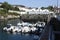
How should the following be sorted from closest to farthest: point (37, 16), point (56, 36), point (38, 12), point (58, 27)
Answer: point (56, 36) < point (58, 27) < point (37, 16) < point (38, 12)

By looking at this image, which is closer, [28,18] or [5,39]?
[5,39]

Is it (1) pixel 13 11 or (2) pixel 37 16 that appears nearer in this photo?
(2) pixel 37 16

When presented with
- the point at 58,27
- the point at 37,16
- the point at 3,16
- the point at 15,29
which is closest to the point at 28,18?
the point at 37,16

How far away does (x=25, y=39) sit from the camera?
29.0 m

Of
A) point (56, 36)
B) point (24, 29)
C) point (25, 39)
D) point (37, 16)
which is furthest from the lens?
point (37, 16)

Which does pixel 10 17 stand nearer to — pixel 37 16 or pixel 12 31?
pixel 37 16

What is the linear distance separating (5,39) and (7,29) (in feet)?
23.2

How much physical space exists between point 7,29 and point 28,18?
75.8 ft

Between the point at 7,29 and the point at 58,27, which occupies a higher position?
the point at 58,27

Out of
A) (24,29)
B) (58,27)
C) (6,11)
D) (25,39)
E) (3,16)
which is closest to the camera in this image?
(58,27)

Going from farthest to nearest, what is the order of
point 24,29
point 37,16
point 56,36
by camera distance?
point 37,16 → point 24,29 → point 56,36

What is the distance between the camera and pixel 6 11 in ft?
273

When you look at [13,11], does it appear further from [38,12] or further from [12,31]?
[12,31]

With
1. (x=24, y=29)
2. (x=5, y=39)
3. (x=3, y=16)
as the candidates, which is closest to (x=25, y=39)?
(x=5, y=39)
